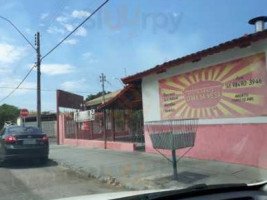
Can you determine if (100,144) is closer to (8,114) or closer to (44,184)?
(44,184)

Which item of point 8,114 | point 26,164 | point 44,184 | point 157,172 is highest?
point 8,114

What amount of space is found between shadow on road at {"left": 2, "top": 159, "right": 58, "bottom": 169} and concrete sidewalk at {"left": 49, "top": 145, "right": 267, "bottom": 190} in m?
0.82

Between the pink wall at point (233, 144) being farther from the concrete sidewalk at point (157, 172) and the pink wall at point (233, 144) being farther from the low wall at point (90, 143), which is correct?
the low wall at point (90, 143)

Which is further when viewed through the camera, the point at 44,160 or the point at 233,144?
the point at 44,160

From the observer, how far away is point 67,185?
10.4 m

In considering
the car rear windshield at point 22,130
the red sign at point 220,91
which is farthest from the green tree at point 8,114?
the red sign at point 220,91

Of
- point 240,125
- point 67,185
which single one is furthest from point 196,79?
point 67,185

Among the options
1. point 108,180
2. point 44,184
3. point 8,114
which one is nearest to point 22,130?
point 44,184

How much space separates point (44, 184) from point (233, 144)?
5012mm

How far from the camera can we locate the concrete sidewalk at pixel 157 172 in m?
9.56

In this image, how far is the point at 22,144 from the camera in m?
14.4

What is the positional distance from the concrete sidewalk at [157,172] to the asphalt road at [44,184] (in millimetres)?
429

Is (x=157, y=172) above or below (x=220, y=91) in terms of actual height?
below

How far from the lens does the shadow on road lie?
14.6 meters
